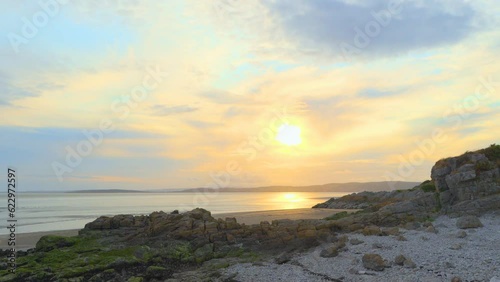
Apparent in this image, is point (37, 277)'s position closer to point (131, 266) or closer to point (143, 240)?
point (131, 266)

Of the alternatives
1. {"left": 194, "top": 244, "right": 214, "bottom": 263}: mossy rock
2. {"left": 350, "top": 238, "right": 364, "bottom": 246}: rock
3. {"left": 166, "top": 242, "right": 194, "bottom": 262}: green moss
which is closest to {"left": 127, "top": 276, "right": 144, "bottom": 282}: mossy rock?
{"left": 166, "top": 242, "right": 194, "bottom": 262}: green moss

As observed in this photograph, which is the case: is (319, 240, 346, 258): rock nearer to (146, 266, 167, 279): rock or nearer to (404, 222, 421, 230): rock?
(404, 222, 421, 230): rock

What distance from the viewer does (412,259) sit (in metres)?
18.5

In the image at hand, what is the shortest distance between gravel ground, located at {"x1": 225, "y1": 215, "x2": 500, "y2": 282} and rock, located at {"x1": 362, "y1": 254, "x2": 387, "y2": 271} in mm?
261

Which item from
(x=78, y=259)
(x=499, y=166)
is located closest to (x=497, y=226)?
(x=499, y=166)

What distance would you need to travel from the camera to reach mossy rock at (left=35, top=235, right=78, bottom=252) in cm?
2580

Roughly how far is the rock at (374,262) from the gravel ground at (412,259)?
261 millimetres

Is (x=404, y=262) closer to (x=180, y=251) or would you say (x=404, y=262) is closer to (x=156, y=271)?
(x=156, y=271)

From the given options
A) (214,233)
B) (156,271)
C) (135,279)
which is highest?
(214,233)

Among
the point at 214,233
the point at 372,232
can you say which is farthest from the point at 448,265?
the point at 214,233

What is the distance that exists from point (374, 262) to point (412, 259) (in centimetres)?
214

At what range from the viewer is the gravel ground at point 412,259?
1644 centimetres

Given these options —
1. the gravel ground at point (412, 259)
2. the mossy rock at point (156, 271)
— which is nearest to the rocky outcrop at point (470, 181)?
the gravel ground at point (412, 259)

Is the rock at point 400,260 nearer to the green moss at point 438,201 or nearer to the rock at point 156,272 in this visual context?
the rock at point 156,272
